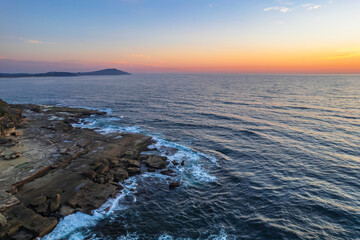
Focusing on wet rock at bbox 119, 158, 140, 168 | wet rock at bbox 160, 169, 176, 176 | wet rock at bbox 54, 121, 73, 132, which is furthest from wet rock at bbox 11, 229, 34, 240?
wet rock at bbox 54, 121, 73, 132

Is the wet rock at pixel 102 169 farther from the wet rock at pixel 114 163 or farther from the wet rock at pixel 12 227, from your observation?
the wet rock at pixel 12 227

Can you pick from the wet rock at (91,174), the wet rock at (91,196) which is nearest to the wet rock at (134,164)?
the wet rock at (91,174)

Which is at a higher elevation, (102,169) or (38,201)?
(102,169)

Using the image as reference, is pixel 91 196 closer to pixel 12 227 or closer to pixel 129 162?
pixel 12 227

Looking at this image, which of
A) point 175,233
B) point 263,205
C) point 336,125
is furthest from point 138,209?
point 336,125

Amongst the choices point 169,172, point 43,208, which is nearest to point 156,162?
point 169,172

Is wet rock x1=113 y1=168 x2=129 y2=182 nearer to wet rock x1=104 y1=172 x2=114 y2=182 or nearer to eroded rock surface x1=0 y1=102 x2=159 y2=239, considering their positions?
eroded rock surface x1=0 y1=102 x2=159 y2=239

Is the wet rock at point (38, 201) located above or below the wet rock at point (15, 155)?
below

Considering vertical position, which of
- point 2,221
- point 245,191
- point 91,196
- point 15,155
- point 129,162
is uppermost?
point 15,155
